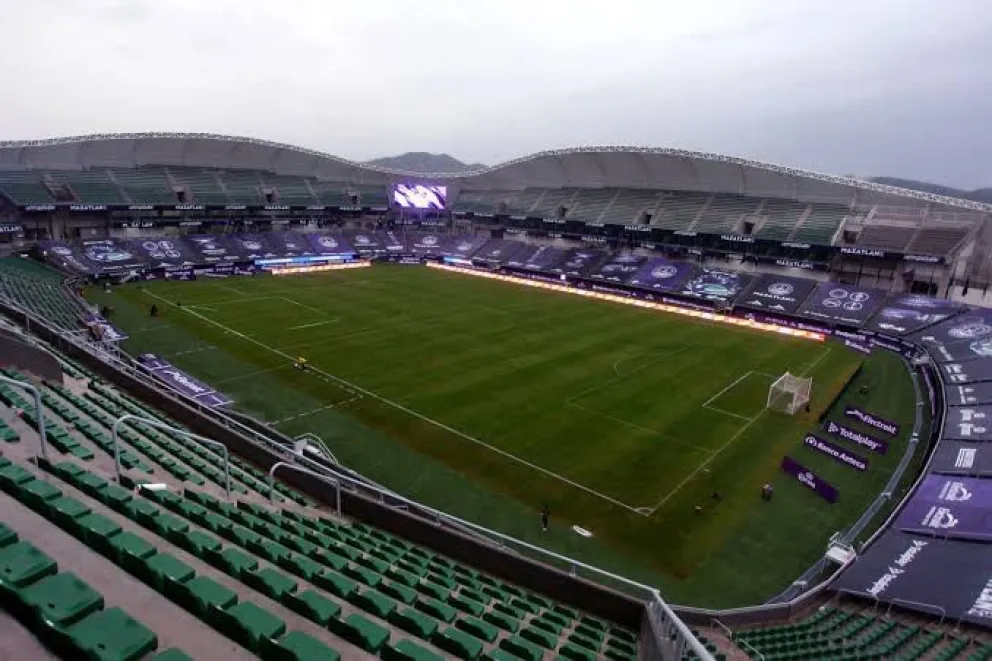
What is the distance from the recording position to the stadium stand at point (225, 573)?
5.11 meters

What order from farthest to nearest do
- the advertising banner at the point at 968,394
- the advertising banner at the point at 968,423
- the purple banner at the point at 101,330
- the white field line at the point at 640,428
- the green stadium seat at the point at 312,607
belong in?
the purple banner at the point at 101,330 < the advertising banner at the point at 968,394 < the white field line at the point at 640,428 < the advertising banner at the point at 968,423 < the green stadium seat at the point at 312,607

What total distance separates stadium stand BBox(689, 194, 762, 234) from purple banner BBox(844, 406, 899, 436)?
1559 inches

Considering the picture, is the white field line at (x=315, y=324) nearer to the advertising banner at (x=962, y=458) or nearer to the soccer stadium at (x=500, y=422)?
the soccer stadium at (x=500, y=422)

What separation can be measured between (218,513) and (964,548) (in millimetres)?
19404

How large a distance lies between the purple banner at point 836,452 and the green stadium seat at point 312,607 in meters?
24.2

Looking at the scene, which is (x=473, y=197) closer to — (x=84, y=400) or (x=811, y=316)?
(x=811, y=316)

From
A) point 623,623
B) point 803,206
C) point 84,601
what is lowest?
point 623,623

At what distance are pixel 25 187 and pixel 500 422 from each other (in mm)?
62343

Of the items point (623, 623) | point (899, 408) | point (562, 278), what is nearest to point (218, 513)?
point (623, 623)

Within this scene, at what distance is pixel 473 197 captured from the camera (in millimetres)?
94188

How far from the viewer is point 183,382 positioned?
2739cm

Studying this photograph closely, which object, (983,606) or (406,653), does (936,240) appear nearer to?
(983,606)

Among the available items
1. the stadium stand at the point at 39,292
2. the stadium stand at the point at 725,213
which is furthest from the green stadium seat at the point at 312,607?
the stadium stand at the point at 725,213

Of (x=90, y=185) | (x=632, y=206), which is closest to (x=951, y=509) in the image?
(x=632, y=206)
